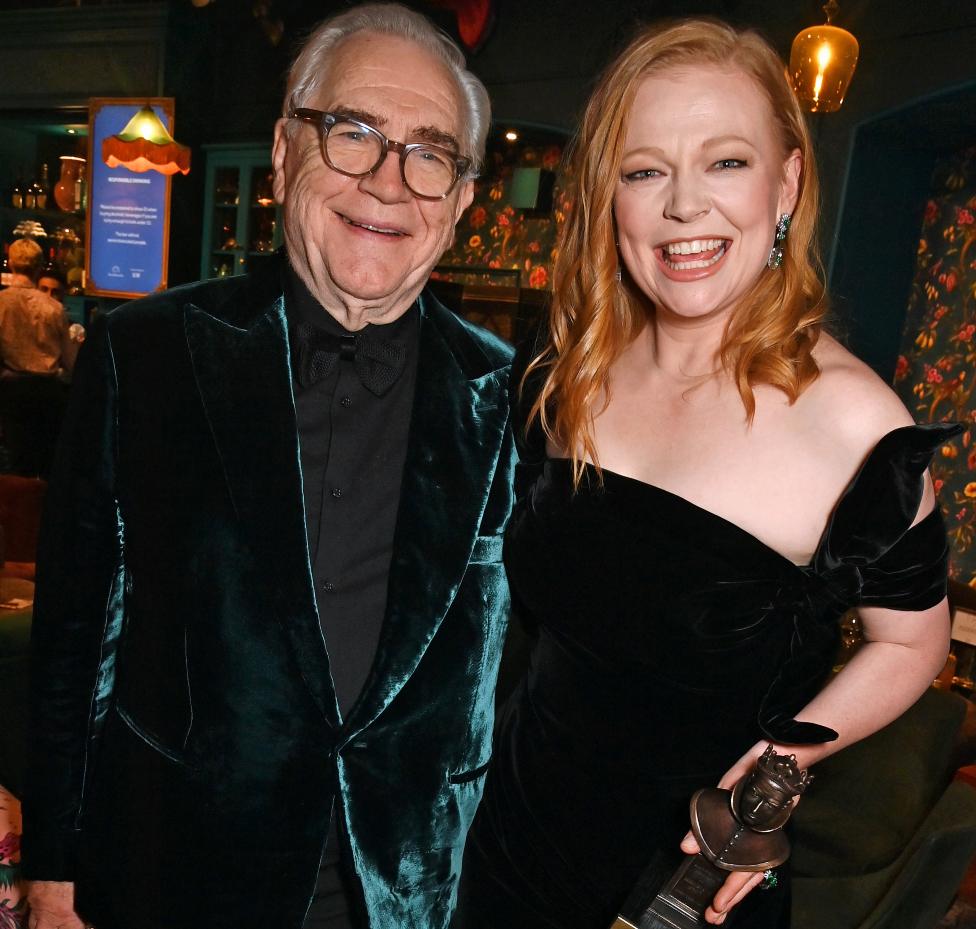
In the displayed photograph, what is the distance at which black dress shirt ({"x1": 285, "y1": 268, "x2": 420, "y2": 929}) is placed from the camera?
1.31 m

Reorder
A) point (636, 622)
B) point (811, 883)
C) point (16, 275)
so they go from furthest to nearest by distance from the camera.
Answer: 1. point (16, 275)
2. point (811, 883)
3. point (636, 622)

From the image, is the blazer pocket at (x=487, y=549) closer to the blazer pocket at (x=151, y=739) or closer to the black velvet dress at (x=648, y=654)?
the black velvet dress at (x=648, y=654)

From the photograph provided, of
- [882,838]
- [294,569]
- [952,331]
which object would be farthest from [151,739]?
[952,331]

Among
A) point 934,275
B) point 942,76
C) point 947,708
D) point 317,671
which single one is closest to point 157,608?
point 317,671

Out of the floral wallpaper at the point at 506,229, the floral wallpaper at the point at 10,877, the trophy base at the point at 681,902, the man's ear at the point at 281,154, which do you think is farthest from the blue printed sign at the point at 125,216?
the trophy base at the point at 681,902

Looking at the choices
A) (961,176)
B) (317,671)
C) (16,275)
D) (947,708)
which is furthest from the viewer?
(16,275)

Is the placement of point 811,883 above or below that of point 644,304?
below

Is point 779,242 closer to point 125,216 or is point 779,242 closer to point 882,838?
point 882,838

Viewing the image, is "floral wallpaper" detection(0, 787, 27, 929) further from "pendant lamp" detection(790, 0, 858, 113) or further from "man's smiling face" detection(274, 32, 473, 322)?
"pendant lamp" detection(790, 0, 858, 113)

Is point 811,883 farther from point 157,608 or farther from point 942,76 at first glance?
point 942,76

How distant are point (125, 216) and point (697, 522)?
7.64 meters

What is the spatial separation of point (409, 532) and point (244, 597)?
24 centimetres

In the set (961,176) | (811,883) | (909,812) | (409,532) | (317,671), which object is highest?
(961,176)

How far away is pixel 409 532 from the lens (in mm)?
1306
